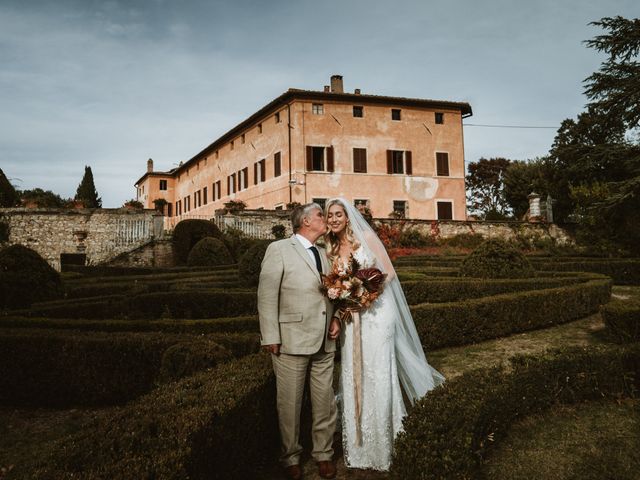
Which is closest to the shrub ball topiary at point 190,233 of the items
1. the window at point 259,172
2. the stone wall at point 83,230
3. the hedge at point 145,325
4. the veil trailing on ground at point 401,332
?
the stone wall at point 83,230

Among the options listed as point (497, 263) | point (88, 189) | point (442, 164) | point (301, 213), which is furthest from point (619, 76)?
point (88, 189)

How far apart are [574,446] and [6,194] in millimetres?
24591

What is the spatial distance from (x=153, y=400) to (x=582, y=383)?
13.2 ft

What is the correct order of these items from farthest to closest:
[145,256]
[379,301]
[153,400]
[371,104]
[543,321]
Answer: [371,104] → [145,256] → [543,321] → [379,301] → [153,400]

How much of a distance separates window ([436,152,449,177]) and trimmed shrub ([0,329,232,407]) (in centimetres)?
2538

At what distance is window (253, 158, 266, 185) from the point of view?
2875 centimetres

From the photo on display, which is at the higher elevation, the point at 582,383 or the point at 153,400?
the point at 153,400

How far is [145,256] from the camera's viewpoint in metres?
20.4

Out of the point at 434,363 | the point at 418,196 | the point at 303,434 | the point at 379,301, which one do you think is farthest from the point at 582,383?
the point at 418,196

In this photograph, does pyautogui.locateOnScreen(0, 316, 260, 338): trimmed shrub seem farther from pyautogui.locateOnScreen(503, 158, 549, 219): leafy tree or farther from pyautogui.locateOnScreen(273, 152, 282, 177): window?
pyautogui.locateOnScreen(503, 158, 549, 219): leafy tree

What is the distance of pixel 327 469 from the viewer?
3.34 meters

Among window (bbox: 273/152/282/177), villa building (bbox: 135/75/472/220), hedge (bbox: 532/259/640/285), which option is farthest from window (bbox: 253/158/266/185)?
hedge (bbox: 532/259/640/285)

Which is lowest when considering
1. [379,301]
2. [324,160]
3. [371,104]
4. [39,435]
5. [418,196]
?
[39,435]

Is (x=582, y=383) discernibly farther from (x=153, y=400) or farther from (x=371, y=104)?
(x=371, y=104)
